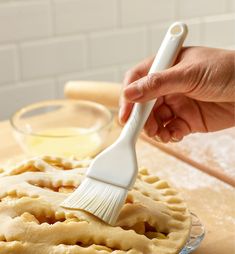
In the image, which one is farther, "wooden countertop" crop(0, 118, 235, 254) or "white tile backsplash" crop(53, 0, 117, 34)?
"white tile backsplash" crop(53, 0, 117, 34)

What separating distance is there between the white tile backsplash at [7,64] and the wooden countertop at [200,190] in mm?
385

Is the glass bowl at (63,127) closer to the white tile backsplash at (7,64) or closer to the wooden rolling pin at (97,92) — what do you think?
the wooden rolling pin at (97,92)

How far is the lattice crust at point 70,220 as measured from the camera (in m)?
0.71

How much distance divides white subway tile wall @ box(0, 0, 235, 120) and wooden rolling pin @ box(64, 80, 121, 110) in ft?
1.04

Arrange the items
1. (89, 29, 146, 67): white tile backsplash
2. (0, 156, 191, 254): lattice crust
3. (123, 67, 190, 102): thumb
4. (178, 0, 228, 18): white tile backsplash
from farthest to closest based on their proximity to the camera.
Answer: (178, 0, 228, 18): white tile backsplash
(89, 29, 146, 67): white tile backsplash
(123, 67, 190, 102): thumb
(0, 156, 191, 254): lattice crust

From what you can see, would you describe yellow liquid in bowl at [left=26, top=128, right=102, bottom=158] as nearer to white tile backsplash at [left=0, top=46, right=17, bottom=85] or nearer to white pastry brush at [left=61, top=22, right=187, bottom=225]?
white pastry brush at [left=61, top=22, right=187, bottom=225]

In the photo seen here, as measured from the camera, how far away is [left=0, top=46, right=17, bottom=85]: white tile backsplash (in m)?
1.60

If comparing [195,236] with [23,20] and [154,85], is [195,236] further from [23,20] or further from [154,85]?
[23,20]

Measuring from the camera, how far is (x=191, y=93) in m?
0.94

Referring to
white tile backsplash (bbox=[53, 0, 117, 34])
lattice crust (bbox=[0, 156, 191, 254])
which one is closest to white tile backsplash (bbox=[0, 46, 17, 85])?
white tile backsplash (bbox=[53, 0, 117, 34])

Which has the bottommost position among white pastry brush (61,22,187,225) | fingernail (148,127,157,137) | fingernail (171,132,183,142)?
fingernail (171,132,183,142)

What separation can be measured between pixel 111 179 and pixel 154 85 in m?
0.15

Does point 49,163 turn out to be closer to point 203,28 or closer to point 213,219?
point 213,219

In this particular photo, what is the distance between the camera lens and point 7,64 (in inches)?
63.7
